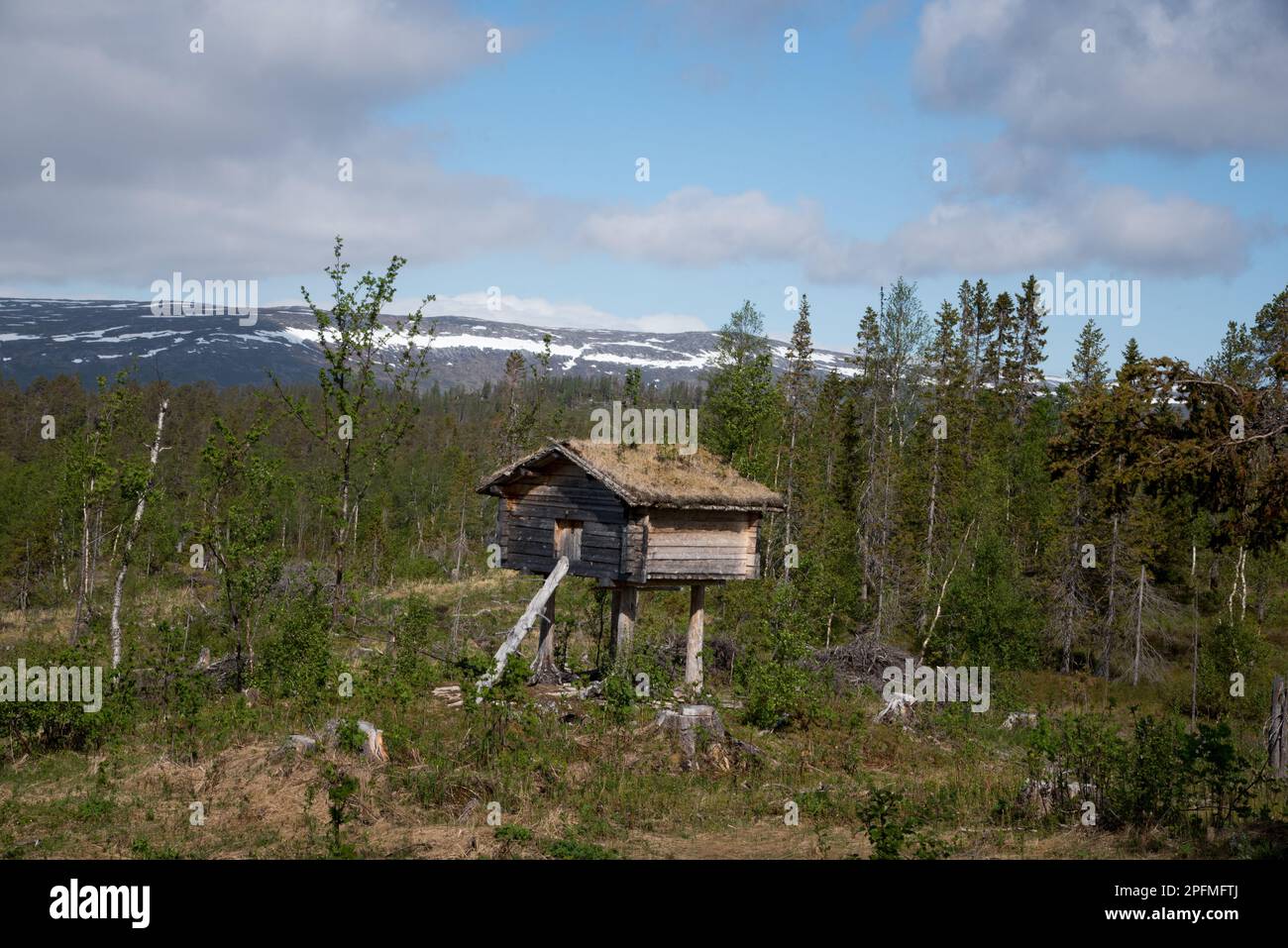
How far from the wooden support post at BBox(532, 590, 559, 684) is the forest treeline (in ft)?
12.6

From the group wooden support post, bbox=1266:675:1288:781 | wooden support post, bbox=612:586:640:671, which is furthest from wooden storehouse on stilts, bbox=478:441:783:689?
wooden support post, bbox=1266:675:1288:781

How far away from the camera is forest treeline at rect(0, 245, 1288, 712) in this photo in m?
13.7

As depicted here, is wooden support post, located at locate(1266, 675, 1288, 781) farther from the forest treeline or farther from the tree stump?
the tree stump

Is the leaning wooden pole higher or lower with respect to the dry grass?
lower

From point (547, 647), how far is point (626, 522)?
3886mm

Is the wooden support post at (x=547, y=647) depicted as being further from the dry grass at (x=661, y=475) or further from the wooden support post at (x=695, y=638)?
the dry grass at (x=661, y=475)

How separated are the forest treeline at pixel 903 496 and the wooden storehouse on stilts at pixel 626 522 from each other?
5.51 feet

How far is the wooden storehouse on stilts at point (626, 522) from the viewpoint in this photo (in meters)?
18.3

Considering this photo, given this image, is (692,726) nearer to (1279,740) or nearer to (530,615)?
(530,615)

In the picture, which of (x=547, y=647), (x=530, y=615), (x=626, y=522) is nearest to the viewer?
(x=626, y=522)

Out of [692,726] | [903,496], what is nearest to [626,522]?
[692,726]

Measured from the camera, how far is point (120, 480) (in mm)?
23562

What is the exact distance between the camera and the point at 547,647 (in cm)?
2058

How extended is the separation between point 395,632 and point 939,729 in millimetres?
11325
